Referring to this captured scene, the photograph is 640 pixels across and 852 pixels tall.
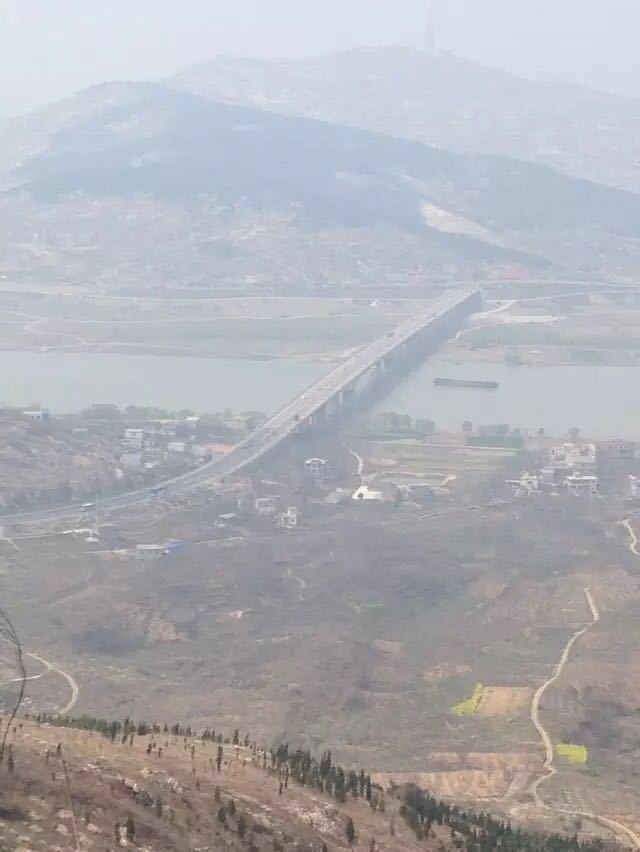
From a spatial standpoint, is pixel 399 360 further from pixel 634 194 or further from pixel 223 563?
pixel 634 194

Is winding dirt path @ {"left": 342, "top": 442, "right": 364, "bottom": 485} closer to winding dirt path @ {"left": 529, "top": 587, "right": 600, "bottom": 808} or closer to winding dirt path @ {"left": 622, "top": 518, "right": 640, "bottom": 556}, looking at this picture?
winding dirt path @ {"left": 622, "top": 518, "right": 640, "bottom": 556}

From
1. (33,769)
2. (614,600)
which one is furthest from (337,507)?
(33,769)

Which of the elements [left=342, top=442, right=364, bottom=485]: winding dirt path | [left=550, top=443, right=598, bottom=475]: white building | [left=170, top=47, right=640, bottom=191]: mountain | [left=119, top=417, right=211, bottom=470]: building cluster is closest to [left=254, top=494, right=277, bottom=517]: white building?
[left=119, top=417, right=211, bottom=470]: building cluster

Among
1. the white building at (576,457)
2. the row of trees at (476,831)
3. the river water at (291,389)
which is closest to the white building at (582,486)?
the white building at (576,457)

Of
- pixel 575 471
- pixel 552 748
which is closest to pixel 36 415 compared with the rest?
pixel 575 471

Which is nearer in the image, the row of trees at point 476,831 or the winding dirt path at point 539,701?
the row of trees at point 476,831

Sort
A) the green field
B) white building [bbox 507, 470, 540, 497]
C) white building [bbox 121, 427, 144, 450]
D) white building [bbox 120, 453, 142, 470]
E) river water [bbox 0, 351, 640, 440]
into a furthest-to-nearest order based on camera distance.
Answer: river water [bbox 0, 351, 640, 440] < white building [bbox 121, 427, 144, 450] < white building [bbox 120, 453, 142, 470] < white building [bbox 507, 470, 540, 497] < the green field

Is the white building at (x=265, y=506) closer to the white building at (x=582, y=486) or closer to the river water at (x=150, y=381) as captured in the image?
the white building at (x=582, y=486)

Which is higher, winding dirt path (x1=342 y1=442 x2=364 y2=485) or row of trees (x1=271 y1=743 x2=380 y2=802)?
winding dirt path (x1=342 y1=442 x2=364 y2=485)
